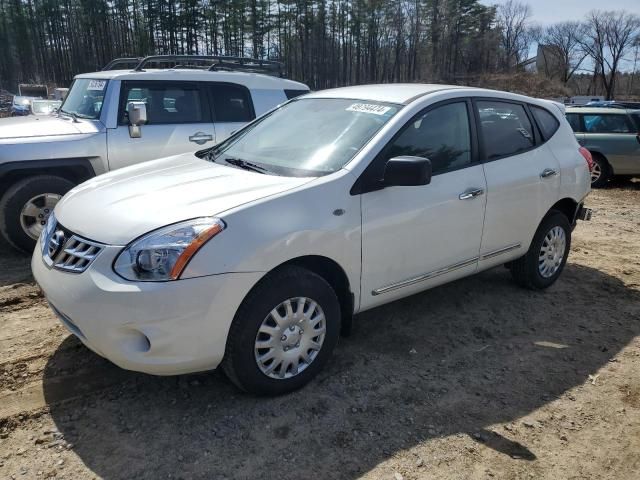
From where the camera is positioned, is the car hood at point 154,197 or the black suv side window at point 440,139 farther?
the black suv side window at point 440,139

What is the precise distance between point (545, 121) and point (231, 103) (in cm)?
373

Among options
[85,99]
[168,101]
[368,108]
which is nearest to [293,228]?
[368,108]

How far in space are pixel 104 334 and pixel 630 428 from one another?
2.89 m

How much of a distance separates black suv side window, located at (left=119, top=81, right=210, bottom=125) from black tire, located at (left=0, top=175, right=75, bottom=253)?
3.31 ft

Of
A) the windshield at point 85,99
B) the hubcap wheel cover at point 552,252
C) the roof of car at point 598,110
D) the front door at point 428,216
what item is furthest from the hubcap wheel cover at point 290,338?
the roof of car at point 598,110

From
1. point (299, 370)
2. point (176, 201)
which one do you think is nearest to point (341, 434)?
point (299, 370)

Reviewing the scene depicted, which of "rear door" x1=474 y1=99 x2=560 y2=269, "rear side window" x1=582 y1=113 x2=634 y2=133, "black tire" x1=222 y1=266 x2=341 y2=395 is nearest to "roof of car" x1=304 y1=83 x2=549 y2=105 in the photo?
"rear door" x1=474 y1=99 x2=560 y2=269

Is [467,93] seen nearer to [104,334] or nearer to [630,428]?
[630,428]

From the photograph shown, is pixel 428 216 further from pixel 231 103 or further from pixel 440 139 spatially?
pixel 231 103

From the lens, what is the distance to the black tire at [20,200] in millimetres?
5324

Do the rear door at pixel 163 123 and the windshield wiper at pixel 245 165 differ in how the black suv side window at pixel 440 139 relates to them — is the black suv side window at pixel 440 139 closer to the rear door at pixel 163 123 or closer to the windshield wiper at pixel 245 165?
the windshield wiper at pixel 245 165

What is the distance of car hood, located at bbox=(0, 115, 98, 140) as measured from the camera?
18.1 feet

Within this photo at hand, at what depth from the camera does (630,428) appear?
3031 millimetres

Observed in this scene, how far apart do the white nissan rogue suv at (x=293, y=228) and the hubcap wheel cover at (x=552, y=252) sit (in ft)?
0.94
